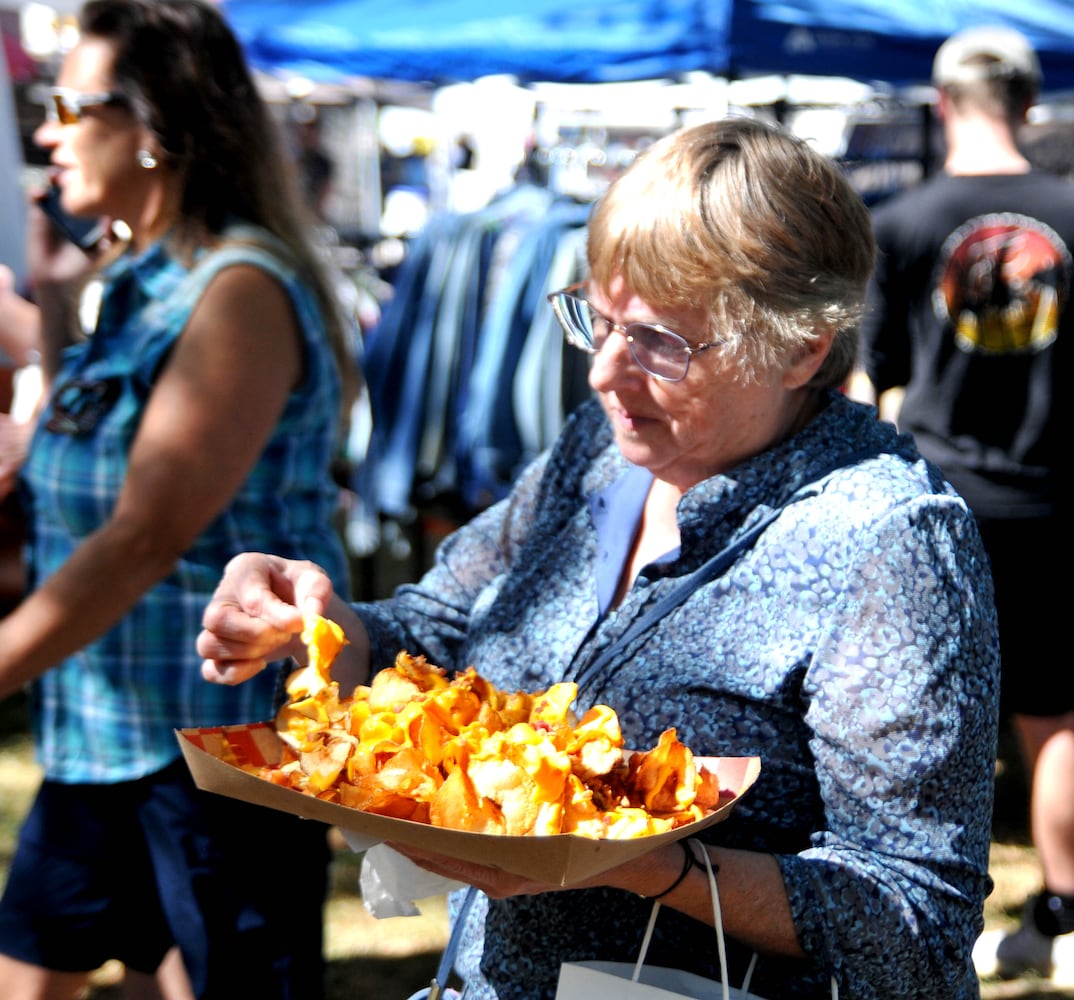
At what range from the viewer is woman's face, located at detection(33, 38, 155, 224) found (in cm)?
209

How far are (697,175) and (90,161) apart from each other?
1.17 meters

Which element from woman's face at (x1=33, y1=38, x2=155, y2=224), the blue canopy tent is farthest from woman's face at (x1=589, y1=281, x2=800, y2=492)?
the blue canopy tent

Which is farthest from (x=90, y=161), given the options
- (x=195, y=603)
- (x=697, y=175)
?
(x=697, y=175)

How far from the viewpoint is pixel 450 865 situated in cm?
117

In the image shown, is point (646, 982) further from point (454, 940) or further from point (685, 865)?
point (454, 940)

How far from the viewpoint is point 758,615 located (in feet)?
4.43

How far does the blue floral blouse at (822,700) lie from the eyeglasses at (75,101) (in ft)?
3.89

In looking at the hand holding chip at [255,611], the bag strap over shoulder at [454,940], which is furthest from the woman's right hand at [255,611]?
the bag strap over shoulder at [454,940]

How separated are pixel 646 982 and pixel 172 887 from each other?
1029 millimetres

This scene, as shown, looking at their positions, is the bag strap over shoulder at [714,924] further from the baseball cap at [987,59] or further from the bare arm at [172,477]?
the baseball cap at [987,59]

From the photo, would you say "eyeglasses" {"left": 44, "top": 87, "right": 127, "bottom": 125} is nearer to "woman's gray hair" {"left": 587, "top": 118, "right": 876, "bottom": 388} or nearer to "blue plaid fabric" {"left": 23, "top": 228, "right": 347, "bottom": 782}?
"blue plaid fabric" {"left": 23, "top": 228, "right": 347, "bottom": 782}

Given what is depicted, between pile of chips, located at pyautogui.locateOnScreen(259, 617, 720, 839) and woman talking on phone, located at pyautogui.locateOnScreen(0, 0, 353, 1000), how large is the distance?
793 millimetres

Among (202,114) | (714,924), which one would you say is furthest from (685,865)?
(202,114)

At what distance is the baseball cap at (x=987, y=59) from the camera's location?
3.33 meters
